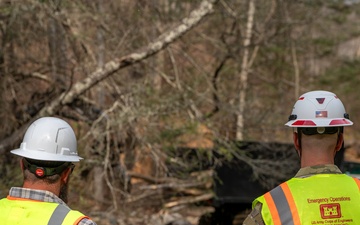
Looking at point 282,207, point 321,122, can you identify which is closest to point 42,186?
point 282,207

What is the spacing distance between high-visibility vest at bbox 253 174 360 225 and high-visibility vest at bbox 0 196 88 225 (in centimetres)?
86

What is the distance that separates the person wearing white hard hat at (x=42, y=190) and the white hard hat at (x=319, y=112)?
1119 millimetres

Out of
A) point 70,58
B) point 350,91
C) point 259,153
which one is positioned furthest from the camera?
point 350,91

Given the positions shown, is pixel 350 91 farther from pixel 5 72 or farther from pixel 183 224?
pixel 5 72

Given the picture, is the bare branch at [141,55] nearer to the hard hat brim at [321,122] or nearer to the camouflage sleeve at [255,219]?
the hard hat brim at [321,122]

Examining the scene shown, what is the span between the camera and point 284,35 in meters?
17.1

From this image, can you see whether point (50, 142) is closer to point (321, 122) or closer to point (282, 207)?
point (282, 207)

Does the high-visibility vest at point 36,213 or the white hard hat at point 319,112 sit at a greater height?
the white hard hat at point 319,112

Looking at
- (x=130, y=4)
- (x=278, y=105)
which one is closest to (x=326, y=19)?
(x=278, y=105)

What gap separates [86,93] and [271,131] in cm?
367

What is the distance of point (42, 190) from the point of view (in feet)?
10.2

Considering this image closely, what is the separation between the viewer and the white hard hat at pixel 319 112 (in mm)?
3358

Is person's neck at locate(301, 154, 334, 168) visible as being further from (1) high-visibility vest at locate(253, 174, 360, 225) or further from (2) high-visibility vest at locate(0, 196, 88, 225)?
(2) high-visibility vest at locate(0, 196, 88, 225)

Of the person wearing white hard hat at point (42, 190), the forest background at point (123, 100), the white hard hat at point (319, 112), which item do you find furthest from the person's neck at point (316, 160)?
the forest background at point (123, 100)
